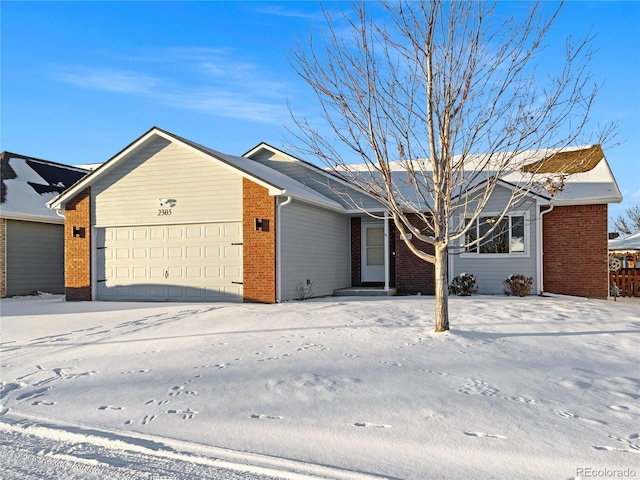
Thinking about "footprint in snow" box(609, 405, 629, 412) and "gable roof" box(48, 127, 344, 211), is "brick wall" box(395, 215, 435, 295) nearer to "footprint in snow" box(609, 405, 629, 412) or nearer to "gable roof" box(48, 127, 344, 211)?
"gable roof" box(48, 127, 344, 211)

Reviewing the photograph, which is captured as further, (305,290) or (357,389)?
(305,290)

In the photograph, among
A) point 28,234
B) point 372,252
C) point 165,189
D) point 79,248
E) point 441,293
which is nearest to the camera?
point 441,293

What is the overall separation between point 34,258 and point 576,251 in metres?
17.3

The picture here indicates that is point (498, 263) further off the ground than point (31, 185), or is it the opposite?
point (31, 185)

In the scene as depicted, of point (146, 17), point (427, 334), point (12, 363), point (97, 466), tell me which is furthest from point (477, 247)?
point (97, 466)

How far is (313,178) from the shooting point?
1720cm

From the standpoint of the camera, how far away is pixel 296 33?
29.5 ft

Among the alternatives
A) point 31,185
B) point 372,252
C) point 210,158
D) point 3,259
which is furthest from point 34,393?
point 31,185

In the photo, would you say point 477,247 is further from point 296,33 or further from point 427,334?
point 296,33

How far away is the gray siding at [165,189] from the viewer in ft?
46.2

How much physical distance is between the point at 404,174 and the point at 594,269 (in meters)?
6.78

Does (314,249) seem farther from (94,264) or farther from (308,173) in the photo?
(94,264)

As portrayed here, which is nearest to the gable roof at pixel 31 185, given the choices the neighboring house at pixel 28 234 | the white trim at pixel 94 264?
the neighboring house at pixel 28 234

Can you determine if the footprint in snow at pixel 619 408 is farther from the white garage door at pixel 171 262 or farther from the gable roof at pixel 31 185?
the gable roof at pixel 31 185
